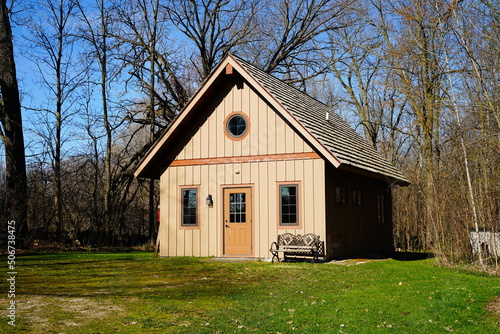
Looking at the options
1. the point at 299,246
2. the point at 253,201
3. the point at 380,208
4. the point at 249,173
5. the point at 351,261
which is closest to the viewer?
the point at 299,246

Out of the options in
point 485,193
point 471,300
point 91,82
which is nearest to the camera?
point 471,300

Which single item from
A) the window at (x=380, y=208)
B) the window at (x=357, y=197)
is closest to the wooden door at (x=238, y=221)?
the window at (x=357, y=197)

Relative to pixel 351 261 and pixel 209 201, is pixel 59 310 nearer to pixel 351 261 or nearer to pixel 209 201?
pixel 209 201

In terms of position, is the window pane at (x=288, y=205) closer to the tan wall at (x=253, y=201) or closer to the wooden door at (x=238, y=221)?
the tan wall at (x=253, y=201)

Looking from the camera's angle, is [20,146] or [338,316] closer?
[338,316]

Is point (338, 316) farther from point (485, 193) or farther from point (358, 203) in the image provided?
point (358, 203)

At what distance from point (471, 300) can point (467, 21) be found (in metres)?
7.44

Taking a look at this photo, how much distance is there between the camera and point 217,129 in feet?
55.5

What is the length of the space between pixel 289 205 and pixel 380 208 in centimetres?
626

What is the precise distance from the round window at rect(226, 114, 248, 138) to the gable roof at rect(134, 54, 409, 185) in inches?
41.0

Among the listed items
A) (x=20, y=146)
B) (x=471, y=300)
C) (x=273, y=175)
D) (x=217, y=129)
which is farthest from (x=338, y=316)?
(x=20, y=146)

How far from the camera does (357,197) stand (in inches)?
709

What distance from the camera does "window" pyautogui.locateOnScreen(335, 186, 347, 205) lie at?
16.2 m

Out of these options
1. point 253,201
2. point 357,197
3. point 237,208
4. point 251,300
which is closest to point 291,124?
point 253,201
